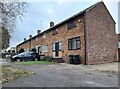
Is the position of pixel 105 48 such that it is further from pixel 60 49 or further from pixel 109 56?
pixel 60 49

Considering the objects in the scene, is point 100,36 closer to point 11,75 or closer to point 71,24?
point 71,24

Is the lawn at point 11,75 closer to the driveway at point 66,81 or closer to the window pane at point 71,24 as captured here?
the driveway at point 66,81

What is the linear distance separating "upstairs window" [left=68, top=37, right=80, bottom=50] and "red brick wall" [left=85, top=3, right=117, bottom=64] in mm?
1648

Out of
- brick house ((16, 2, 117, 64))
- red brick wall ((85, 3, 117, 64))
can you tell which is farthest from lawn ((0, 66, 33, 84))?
red brick wall ((85, 3, 117, 64))

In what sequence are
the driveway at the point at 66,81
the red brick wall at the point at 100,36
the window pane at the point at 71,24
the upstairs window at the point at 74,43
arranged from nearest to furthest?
the driveway at the point at 66,81
the red brick wall at the point at 100,36
the upstairs window at the point at 74,43
the window pane at the point at 71,24

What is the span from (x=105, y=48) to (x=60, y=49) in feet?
20.9

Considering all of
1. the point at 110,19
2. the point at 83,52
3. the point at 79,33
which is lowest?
the point at 83,52

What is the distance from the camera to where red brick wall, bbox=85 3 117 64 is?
2420 cm

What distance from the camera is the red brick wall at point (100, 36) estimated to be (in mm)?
24203

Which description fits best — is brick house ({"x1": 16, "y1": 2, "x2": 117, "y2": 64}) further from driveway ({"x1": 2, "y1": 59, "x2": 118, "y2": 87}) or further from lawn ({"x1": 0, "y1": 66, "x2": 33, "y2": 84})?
driveway ({"x1": 2, "y1": 59, "x2": 118, "y2": 87})

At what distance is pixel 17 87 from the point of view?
905 centimetres

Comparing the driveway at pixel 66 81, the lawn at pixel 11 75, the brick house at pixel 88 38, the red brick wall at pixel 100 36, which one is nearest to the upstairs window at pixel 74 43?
the brick house at pixel 88 38

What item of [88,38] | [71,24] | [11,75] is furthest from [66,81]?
[71,24]

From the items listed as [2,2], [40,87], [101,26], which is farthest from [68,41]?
[40,87]
